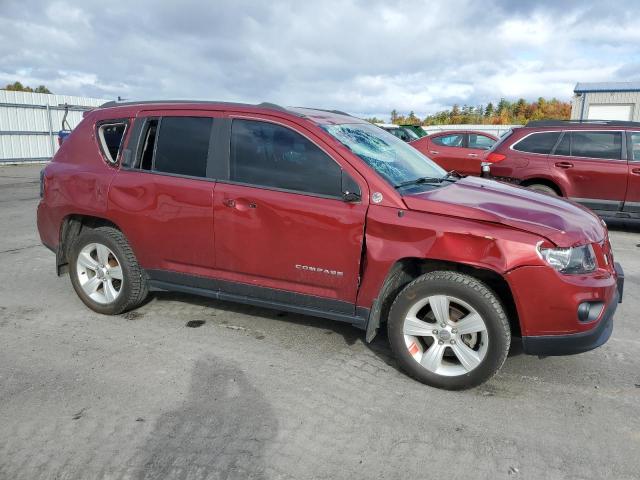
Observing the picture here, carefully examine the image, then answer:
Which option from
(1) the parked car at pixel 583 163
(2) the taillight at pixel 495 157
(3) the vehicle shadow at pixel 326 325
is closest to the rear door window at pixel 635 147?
(1) the parked car at pixel 583 163

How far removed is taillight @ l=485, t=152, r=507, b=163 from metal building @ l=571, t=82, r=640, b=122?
2040 cm

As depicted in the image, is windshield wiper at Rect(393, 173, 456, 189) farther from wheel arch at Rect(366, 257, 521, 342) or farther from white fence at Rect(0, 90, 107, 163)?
white fence at Rect(0, 90, 107, 163)

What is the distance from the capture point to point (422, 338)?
343cm

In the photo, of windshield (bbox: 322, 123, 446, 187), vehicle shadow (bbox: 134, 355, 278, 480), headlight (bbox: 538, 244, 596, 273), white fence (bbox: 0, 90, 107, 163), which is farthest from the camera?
white fence (bbox: 0, 90, 107, 163)

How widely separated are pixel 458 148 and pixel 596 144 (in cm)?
469

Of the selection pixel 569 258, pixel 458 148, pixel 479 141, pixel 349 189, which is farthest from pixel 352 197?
pixel 479 141

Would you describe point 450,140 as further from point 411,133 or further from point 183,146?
point 183,146

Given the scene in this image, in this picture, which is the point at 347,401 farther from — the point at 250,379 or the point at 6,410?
the point at 6,410

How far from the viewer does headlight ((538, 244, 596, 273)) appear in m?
3.04

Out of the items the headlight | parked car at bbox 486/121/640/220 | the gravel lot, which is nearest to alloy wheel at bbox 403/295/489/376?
the gravel lot

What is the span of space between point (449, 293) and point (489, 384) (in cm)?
73

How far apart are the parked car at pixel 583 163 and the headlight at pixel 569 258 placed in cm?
486

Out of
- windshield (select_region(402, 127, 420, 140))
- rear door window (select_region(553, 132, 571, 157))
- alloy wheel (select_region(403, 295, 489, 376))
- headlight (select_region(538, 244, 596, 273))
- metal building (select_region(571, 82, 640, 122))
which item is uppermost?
metal building (select_region(571, 82, 640, 122))

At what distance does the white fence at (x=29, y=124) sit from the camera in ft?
64.7
